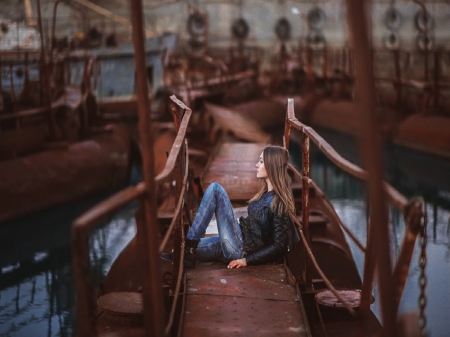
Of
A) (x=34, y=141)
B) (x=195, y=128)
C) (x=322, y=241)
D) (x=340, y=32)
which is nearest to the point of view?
(x=322, y=241)

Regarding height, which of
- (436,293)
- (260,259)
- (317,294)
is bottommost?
(436,293)

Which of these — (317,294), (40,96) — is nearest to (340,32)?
(40,96)

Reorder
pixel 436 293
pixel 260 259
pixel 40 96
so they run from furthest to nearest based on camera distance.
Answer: pixel 40 96, pixel 436 293, pixel 260 259

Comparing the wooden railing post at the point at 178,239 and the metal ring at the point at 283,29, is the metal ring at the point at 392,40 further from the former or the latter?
the wooden railing post at the point at 178,239

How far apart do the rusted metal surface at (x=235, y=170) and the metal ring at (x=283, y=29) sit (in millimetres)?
22237

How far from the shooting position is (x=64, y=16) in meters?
27.0

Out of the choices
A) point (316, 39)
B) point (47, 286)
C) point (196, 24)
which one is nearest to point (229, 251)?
point (47, 286)

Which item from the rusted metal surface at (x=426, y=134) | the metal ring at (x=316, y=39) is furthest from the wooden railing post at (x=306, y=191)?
the metal ring at (x=316, y=39)

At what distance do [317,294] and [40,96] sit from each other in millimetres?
8265

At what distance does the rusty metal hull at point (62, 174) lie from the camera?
383 inches

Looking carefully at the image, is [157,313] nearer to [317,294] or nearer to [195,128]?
[317,294]

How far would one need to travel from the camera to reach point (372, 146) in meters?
2.07

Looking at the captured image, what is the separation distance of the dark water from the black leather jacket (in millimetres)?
2739

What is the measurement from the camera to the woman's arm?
4.36m
